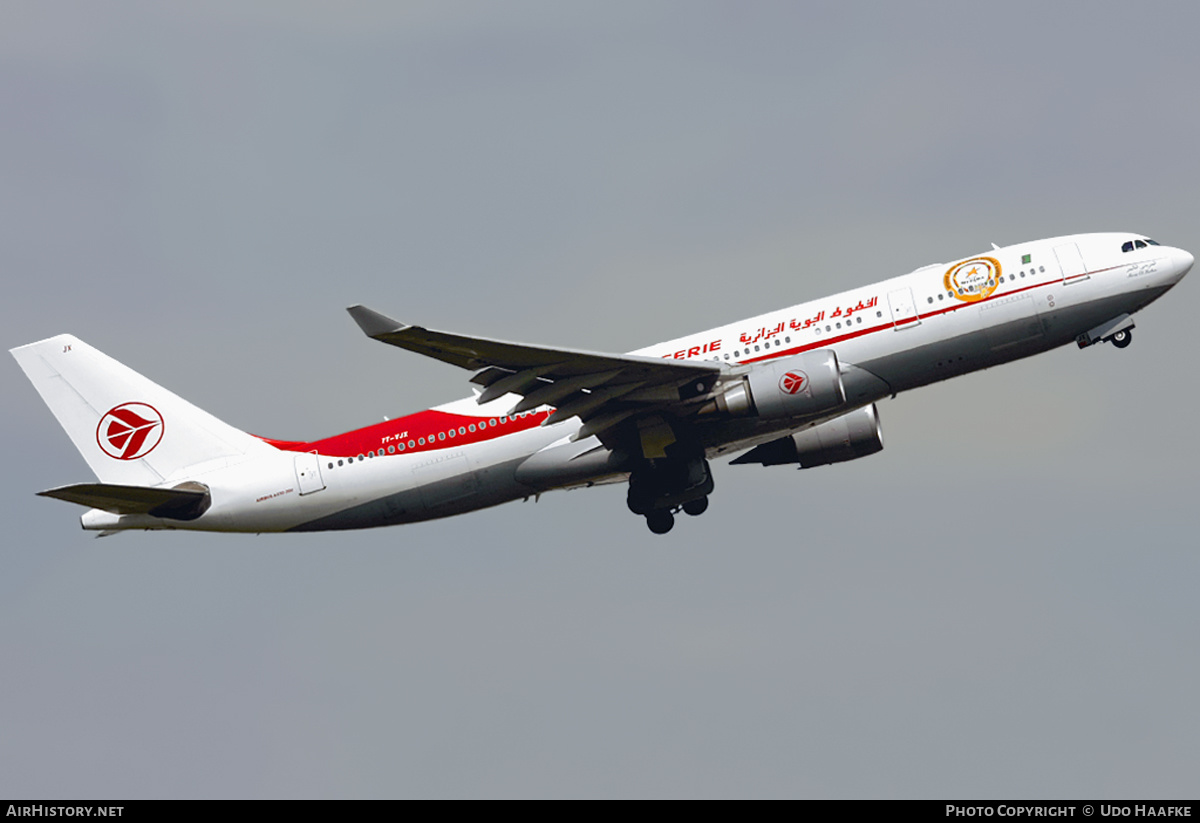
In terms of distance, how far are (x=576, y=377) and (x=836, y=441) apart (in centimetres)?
924

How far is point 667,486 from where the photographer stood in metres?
43.8

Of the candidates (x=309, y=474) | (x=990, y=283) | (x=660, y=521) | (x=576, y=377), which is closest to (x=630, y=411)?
(x=576, y=377)

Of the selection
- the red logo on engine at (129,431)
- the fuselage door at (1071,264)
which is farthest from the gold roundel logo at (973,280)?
the red logo on engine at (129,431)

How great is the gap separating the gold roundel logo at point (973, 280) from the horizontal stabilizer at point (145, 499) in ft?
72.3

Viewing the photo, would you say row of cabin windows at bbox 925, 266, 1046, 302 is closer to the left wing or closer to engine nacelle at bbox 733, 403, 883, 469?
engine nacelle at bbox 733, 403, 883, 469

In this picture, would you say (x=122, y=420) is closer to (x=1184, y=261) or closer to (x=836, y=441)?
(x=836, y=441)

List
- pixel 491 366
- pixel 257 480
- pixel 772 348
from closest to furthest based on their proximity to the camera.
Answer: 1. pixel 491 366
2. pixel 772 348
3. pixel 257 480

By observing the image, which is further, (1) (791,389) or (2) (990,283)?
(2) (990,283)

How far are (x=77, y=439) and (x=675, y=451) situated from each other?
18.7 metres

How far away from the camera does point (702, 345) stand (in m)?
42.3

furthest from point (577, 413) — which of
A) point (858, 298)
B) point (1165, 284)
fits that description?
point (1165, 284)

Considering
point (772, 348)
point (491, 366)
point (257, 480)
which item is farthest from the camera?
point (257, 480)

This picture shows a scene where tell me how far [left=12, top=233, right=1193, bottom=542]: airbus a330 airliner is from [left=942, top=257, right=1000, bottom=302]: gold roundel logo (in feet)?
0.14

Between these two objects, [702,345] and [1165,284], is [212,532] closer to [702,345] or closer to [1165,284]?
[702,345]
